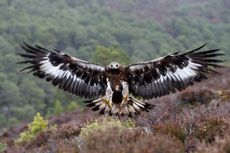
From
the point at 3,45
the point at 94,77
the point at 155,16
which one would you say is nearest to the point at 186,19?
the point at 155,16

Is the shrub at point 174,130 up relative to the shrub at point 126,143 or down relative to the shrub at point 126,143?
up

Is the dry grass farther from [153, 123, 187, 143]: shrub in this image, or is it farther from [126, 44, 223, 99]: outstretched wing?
[126, 44, 223, 99]: outstretched wing

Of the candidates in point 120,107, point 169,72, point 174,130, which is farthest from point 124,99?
point 174,130

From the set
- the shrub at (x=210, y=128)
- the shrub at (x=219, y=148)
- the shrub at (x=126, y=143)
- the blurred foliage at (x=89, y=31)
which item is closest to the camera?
the shrub at (x=219, y=148)

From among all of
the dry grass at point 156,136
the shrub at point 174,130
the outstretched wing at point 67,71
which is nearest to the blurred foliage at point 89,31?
Result: the outstretched wing at point 67,71

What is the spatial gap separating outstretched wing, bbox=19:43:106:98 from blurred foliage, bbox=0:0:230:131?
39.3m

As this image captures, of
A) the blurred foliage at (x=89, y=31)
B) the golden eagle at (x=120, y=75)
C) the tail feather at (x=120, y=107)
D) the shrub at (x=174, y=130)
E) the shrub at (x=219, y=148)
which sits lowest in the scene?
the shrub at (x=219, y=148)

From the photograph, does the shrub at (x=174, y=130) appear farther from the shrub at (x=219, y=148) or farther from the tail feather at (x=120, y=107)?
the shrub at (x=219, y=148)

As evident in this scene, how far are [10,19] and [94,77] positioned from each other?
3274 inches

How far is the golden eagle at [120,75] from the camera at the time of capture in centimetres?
912

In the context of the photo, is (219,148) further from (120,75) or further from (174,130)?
(120,75)

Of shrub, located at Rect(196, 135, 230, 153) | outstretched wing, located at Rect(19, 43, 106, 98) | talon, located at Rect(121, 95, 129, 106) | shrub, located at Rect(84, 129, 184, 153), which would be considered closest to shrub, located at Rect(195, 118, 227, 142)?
shrub, located at Rect(84, 129, 184, 153)

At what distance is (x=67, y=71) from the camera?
381 inches

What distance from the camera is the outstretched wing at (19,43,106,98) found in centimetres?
949
